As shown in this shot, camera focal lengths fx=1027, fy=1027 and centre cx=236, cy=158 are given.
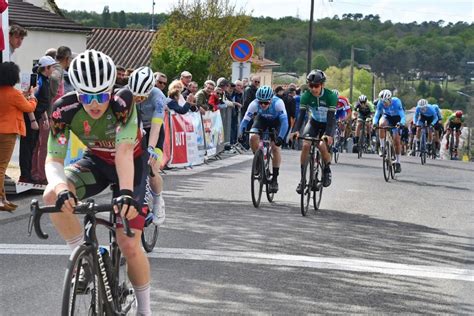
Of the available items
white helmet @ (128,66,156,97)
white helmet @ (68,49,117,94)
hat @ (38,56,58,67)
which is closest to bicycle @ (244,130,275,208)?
hat @ (38,56,58,67)

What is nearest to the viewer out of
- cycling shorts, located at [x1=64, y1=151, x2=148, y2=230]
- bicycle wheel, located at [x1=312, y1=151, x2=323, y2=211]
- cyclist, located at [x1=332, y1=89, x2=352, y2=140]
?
cycling shorts, located at [x1=64, y1=151, x2=148, y2=230]

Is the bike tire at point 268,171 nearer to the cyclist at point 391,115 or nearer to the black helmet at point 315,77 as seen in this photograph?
the black helmet at point 315,77

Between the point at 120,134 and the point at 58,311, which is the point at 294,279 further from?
the point at 120,134

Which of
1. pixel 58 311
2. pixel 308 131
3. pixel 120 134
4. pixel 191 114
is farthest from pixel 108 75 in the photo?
pixel 191 114

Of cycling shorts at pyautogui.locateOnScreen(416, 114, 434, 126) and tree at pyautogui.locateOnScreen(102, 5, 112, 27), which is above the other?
tree at pyautogui.locateOnScreen(102, 5, 112, 27)

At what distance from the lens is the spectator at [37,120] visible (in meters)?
13.4

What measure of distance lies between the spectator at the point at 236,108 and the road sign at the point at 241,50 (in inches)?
28.9

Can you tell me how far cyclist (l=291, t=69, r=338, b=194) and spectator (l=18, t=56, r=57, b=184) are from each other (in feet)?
11.2

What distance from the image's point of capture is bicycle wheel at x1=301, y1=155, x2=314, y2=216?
44.4 feet

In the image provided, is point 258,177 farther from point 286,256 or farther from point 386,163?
point 386,163

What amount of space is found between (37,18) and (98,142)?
33157 mm

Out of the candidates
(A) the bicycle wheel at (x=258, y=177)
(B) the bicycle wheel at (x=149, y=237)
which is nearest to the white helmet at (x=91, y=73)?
(B) the bicycle wheel at (x=149, y=237)

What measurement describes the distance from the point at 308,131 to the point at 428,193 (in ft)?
14.3

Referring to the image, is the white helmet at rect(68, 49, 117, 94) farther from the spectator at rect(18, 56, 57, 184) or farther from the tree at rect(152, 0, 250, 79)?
the tree at rect(152, 0, 250, 79)
